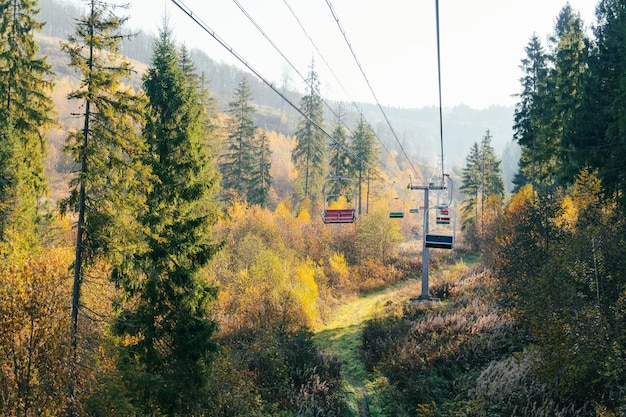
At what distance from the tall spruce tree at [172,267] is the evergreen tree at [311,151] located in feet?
132

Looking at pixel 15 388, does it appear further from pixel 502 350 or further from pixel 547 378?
pixel 502 350

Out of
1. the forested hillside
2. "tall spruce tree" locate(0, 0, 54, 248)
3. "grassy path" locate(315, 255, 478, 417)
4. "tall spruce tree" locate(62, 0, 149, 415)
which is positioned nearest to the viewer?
the forested hillside

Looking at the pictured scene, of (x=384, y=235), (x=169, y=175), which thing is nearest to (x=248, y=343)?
(x=169, y=175)

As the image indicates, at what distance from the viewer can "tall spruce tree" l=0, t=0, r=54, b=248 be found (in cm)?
2094

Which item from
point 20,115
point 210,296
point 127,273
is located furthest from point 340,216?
point 20,115

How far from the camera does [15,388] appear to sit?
411 inches

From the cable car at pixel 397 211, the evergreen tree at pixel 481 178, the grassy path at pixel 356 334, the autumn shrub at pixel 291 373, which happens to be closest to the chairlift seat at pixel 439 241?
the cable car at pixel 397 211

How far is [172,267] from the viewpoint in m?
14.8

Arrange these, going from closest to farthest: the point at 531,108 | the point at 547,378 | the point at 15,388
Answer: the point at 15,388 < the point at 547,378 < the point at 531,108

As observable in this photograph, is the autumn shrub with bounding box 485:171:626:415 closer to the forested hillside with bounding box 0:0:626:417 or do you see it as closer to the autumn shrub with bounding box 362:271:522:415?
the forested hillside with bounding box 0:0:626:417

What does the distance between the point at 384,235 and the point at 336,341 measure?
22.3m

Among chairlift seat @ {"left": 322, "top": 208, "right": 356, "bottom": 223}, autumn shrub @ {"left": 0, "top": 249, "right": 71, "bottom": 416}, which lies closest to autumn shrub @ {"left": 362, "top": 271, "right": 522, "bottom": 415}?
chairlift seat @ {"left": 322, "top": 208, "right": 356, "bottom": 223}

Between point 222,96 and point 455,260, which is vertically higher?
point 222,96

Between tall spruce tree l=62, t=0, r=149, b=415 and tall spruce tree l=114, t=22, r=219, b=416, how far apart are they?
0.90 meters
